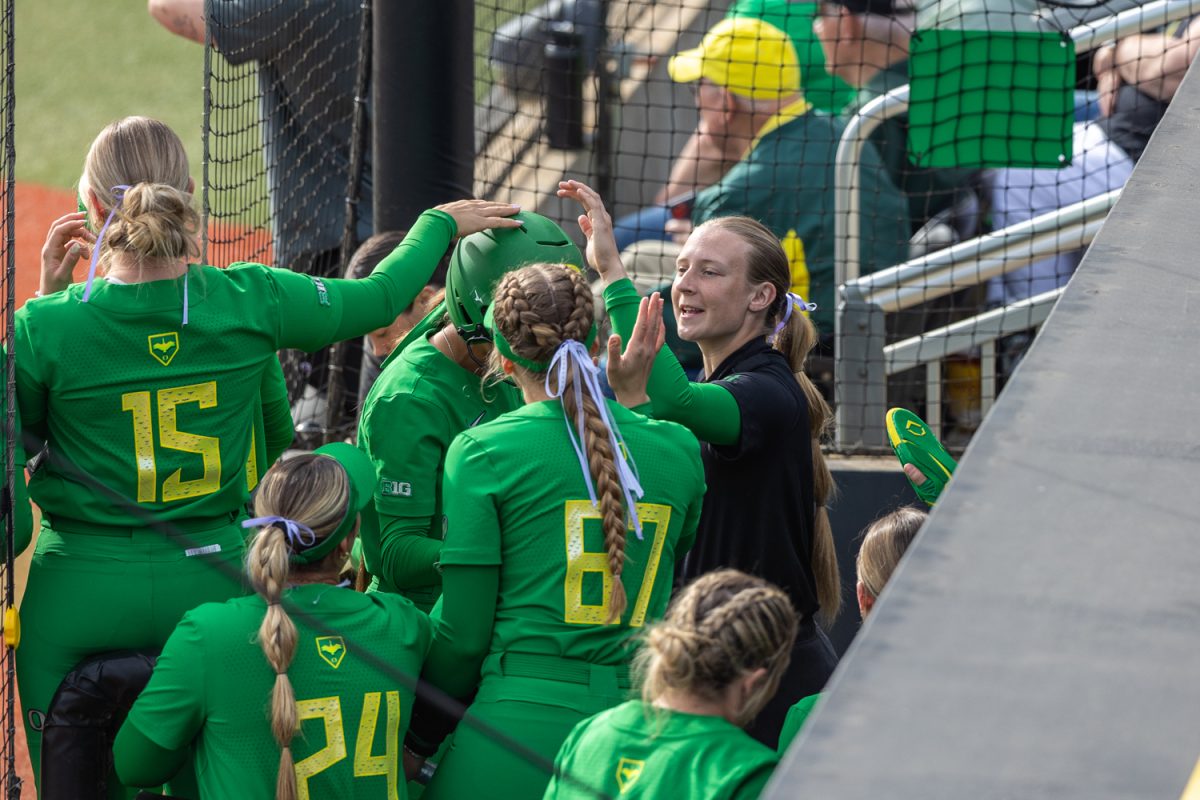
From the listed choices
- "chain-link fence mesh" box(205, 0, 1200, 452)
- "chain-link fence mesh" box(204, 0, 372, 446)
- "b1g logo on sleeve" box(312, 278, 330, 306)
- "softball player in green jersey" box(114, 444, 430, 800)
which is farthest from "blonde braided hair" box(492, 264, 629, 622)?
"chain-link fence mesh" box(204, 0, 372, 446)

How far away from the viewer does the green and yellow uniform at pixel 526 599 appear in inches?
101

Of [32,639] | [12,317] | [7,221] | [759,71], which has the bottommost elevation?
[32,639]

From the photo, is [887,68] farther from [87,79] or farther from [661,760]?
[87,79]

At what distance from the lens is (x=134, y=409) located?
2875 mm

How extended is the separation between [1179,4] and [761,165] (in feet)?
5.28

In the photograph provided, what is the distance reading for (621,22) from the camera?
30.3ft

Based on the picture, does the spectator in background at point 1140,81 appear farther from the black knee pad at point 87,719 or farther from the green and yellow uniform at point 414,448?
the black knee pad at point 87,719

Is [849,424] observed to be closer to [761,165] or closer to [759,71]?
[761,165]

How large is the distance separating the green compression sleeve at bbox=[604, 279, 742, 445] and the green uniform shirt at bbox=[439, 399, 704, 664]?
13.3 inches

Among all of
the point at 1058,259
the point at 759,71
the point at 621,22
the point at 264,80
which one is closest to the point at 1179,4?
the point at 1058,259

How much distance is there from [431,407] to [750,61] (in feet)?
11.9

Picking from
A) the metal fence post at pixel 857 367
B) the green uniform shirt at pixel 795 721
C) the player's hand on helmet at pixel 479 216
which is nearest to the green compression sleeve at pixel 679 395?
the player's hand on helmet at pixel 479 216

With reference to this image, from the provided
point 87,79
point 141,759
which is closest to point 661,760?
point 141,759

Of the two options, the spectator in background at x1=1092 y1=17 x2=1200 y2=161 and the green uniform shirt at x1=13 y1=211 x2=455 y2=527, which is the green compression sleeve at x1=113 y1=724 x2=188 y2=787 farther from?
the spectator in background at x1=1092 y1=17 x2=1200 y2=161
